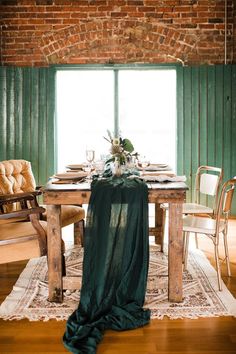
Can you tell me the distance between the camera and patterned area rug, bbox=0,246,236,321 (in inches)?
128

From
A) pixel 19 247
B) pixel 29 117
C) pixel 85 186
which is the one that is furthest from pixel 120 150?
pixel 29 117

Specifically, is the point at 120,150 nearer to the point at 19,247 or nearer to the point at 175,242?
the point at 175,242

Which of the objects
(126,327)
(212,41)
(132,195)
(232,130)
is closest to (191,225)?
(132,195)

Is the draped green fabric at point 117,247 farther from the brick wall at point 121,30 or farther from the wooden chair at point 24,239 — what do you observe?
the brick wall at point 121,30

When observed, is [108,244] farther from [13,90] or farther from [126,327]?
[13,90]

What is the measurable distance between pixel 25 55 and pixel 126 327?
185 inches

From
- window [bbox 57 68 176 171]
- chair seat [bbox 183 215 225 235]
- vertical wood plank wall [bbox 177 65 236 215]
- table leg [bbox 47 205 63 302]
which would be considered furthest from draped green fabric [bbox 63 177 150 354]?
window [bbox 57 68 176 171]

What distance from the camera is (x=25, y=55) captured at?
6.68 metres

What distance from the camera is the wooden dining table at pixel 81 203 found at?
328 centimetres

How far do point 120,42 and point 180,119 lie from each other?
133 centimetres

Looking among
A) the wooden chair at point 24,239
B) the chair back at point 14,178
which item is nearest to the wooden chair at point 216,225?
the wooden chair at point 24,239

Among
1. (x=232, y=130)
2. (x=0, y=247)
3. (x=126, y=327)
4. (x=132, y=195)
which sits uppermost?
(x=232, y=130)

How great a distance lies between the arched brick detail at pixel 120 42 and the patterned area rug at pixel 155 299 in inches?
135

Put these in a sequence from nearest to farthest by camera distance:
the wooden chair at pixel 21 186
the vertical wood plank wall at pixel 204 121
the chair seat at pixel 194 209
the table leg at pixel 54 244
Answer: the table leg at pixel 54 244 < the wooden chair at pixel 21 186 < the chair seat at pixel 194 209 < the vertical wood plank wall at pixel 204 121
